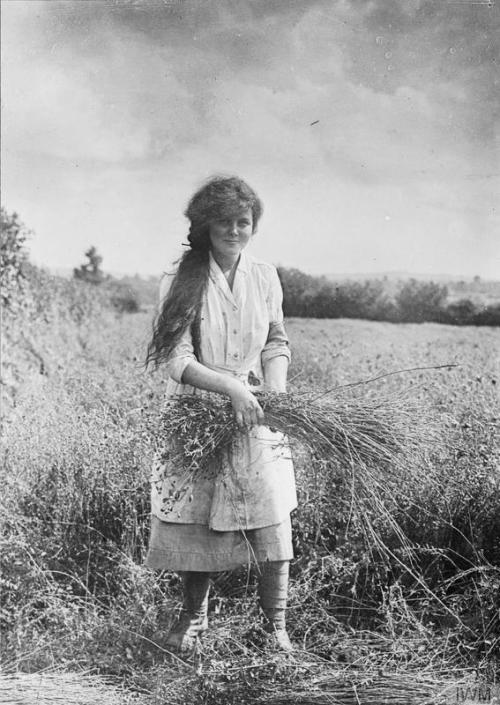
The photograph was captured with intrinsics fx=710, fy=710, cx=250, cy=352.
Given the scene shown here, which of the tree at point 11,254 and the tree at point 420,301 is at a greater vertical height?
the tree at point 11,254

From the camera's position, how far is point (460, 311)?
3311 mm

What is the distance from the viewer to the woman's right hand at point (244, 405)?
265 cm

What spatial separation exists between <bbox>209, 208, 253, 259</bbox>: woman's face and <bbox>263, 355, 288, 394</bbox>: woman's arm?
0.46 meters

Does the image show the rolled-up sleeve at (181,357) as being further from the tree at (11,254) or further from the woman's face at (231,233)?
the tree at (11,254)

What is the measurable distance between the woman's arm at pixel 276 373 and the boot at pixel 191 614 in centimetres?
85

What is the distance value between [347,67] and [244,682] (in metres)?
2.52

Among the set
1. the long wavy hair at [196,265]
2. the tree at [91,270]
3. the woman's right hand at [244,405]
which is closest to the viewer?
the woman's right hand at [244,405]

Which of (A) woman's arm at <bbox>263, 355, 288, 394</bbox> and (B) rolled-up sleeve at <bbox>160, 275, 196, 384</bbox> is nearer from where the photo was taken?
(B) rolled-up sleeve at <bbox>160, 275, 196, 384</bbox>

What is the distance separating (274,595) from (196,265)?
1375 mm

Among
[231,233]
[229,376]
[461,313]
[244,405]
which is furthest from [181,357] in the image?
[461,313]

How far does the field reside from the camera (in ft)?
9.23

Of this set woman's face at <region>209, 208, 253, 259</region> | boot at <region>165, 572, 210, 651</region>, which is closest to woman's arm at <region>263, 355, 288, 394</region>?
woman's face at <region>209, 208, 253, 259</region>

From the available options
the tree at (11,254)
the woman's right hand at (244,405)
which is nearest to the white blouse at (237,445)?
the woman's right hand at (244,405)
